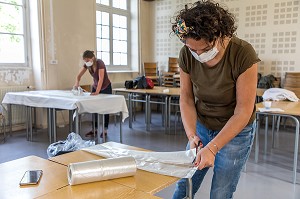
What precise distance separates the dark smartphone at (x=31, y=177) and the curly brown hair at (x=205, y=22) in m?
0.78

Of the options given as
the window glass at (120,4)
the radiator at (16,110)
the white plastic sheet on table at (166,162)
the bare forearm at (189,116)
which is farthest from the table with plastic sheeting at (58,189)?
the window glass at (120,4)

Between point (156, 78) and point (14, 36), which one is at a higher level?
point (14, 36)

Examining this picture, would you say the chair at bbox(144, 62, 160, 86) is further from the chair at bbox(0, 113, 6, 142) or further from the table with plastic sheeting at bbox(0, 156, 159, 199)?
the table with plastic sheeting at bbox(0, 156, 159, 199)

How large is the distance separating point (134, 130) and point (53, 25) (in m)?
2.31

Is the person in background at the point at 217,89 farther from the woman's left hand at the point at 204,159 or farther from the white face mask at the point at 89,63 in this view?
the white face mask at the point at 89,63

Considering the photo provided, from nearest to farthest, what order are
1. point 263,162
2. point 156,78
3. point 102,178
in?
point 102,178 → point 263,162 → point 156,78

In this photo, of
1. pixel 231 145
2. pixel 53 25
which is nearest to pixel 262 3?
pixel 53 25

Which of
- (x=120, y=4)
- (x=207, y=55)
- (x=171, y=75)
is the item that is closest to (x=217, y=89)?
(x=207, y=55)

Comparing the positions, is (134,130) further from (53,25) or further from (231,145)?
(231,145)

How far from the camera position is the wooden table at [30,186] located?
3.17 feet

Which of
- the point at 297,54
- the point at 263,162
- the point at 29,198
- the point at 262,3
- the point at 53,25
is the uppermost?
the point at 262,3

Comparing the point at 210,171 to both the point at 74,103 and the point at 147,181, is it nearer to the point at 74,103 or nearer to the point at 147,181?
the point at 74,103

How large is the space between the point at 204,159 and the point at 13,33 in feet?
14.9

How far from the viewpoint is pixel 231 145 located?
4.07 ft
